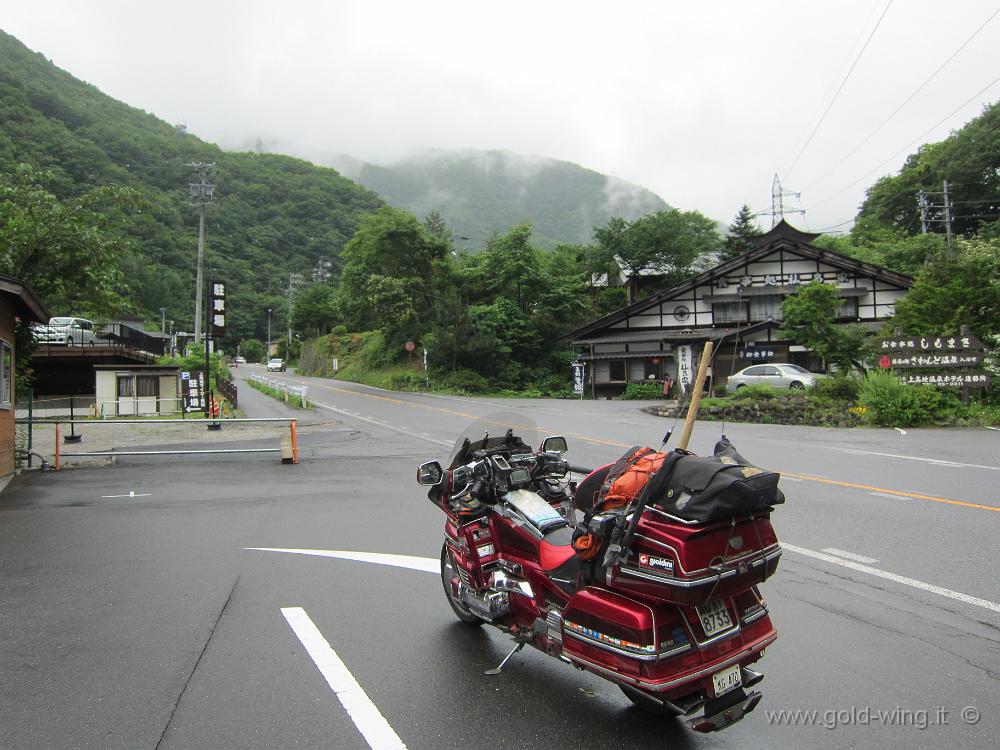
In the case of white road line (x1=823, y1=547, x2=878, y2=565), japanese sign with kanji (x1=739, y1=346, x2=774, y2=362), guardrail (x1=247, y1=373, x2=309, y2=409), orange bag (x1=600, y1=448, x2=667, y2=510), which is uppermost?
japanese sign with kanji (x1=739, y1=346, x2=774, y2=362)

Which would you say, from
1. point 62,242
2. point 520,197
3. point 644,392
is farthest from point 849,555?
point 520,197

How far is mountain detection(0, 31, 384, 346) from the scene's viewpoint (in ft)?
202

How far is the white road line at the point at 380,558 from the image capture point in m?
6.06

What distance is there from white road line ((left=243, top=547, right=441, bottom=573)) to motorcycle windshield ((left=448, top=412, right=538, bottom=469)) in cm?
182

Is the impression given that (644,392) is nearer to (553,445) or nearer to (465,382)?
(465,382)

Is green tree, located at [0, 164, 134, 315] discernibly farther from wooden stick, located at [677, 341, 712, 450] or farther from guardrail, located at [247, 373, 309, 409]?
wooden stick, located at [677, 341, 712, 450]

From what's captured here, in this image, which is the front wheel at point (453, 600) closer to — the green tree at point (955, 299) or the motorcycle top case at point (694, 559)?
the motorcycle top case at point (694, 559)

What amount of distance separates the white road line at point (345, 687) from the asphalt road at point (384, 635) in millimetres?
19

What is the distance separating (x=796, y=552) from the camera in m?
6.39

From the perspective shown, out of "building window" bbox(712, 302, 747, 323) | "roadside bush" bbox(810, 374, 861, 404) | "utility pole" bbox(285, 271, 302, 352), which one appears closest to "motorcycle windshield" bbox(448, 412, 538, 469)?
"roadside bush" bbox(810, 374, 861, 404)

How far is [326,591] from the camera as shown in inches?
214

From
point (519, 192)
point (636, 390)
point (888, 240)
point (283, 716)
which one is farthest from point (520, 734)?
point (519, 192)

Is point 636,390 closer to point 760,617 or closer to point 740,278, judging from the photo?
point 740,278

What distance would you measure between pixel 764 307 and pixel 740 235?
58.4 feet
